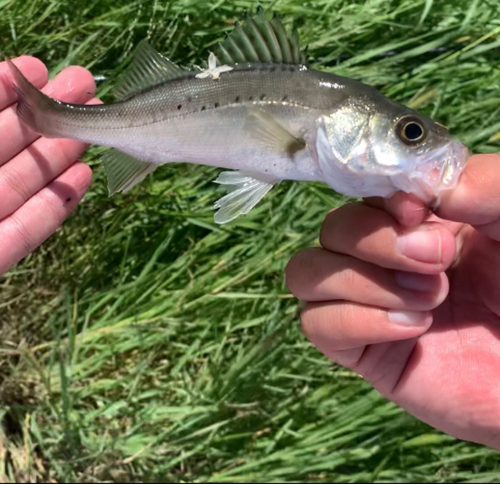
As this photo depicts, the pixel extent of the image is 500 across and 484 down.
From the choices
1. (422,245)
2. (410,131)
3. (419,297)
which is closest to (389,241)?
(422,245)

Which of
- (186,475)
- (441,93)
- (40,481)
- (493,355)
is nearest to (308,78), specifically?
(493,355)

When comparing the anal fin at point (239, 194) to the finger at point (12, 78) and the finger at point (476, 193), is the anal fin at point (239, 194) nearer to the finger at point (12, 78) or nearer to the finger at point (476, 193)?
the finger at point (476, 193)

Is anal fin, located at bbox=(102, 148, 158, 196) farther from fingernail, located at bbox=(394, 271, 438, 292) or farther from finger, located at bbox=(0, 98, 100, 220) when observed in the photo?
fingernail, located at bbox=(394, 271, 438, 292)

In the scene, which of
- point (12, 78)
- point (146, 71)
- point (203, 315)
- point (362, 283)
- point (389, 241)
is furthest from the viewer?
point (203, 315)

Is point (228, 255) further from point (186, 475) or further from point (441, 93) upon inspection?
point (441, 93)

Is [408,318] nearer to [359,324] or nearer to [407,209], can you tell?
[359,324]

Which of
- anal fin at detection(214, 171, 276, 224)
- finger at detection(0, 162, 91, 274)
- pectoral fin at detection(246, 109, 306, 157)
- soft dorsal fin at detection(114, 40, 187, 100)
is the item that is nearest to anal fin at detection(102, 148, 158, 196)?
soft dorsal fin at detection(114, 40, 187, 100)
